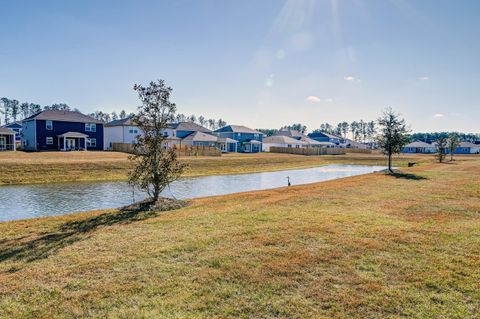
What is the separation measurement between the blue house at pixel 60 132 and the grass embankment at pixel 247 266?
43.7 m

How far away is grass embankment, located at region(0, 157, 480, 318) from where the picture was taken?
5.16m

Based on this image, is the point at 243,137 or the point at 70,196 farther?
the point at 243,137

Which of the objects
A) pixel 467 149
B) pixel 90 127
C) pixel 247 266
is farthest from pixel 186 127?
pixel 467 149

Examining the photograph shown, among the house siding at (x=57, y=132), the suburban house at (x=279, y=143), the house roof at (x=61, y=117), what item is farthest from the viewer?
the suburban house at (x=279, y=143)

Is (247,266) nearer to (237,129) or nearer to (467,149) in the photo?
(237,129)

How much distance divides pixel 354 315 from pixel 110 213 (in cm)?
1057

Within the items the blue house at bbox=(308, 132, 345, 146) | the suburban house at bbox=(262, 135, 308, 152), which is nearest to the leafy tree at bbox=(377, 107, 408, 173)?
the suburban house at bbox=(262, 135, 308, 152)

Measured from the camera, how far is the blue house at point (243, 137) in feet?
263

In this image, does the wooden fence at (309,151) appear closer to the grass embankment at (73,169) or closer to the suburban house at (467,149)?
the grass embankment at (73,169)

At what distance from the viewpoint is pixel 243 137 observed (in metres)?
82.6

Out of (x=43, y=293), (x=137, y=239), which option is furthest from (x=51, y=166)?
(x=43, y=293)

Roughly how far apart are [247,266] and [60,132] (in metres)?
52.6

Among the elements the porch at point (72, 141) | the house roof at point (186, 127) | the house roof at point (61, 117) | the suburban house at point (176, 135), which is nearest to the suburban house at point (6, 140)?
the house roof at point (61, 117)

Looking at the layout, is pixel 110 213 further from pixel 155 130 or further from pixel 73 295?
pixel 73 295
